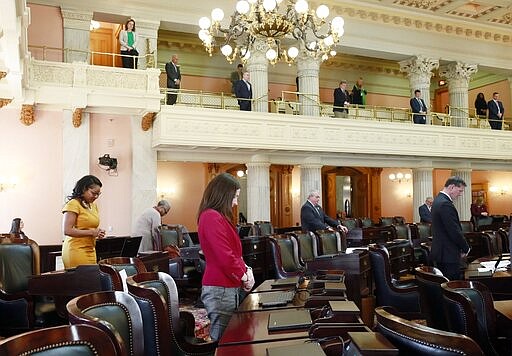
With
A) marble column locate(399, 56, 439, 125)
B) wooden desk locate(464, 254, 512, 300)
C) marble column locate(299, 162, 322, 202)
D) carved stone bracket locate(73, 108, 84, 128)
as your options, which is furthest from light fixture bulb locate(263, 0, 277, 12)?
marble column locate(399, 56, 439, 125)

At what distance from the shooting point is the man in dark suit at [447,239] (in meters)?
4.79

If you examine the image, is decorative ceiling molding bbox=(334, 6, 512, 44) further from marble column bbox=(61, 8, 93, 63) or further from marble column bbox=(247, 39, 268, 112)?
marble column bbox=(61, 8, 93, 63)

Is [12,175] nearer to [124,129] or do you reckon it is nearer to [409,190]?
[124,129]

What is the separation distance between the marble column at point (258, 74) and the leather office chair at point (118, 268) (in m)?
9.52

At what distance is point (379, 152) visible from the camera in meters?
13.7

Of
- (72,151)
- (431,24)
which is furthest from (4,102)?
(431,24)

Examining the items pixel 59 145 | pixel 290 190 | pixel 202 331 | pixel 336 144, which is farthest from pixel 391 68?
pixel 202 331

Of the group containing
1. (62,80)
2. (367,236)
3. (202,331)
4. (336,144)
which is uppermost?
(62,80)

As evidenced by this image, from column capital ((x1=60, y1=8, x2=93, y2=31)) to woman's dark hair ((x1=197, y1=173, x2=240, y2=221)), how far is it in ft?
31.7

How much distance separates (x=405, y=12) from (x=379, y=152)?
14.8ft

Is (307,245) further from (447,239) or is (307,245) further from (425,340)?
(425,340)

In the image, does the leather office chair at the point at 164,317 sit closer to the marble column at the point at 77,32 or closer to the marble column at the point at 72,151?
the marble column at the point at 72,151

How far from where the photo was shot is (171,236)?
7.48m

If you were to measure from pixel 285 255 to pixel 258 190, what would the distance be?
730cm
